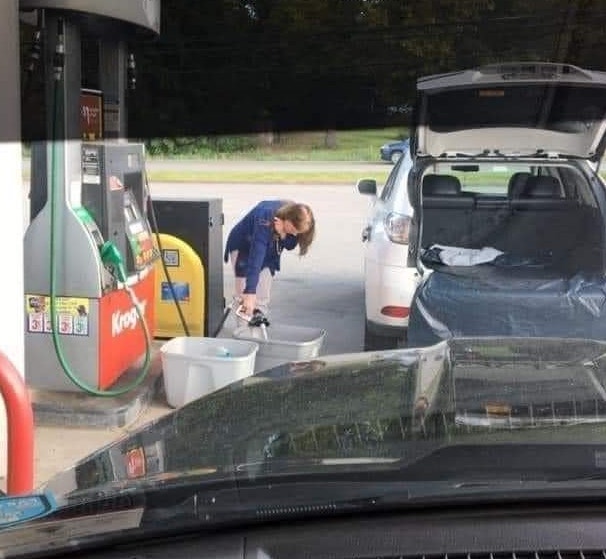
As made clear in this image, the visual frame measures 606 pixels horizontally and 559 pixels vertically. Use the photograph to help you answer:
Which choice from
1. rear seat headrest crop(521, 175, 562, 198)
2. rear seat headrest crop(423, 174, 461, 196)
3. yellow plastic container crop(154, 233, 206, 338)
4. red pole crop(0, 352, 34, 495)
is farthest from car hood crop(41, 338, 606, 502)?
rear seat headrest crop(521, 175, 562, 198)

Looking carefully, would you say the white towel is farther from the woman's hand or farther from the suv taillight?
the woman's hand

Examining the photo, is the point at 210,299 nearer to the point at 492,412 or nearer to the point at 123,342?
the point at 123,342

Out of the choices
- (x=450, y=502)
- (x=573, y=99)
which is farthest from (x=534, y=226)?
(x=450, y=502)

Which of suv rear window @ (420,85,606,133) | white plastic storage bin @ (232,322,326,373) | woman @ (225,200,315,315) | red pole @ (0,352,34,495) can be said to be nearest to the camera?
red pole @ (0,352,34,495)

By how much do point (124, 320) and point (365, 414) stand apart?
3472 mm

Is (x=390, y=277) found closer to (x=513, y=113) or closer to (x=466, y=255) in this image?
(x=466, y=255)

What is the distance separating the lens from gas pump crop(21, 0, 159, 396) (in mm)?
4914

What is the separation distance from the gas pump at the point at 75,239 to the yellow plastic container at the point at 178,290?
39.3 inches

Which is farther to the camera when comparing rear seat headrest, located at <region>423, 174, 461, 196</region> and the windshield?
rear seat headrest, located at <region>423, 174, 461, 196</region>

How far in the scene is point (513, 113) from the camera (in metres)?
6.21

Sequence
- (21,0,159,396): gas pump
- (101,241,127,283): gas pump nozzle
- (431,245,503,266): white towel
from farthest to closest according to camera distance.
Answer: (431,245,503,266): white towel, (101,241,127,283): gas pump nozzle, (21,0,159,396): gas pump

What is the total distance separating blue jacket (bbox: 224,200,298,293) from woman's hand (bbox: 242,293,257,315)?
0.04m

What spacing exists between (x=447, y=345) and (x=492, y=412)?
2.52 ft

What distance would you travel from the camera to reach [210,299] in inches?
265
